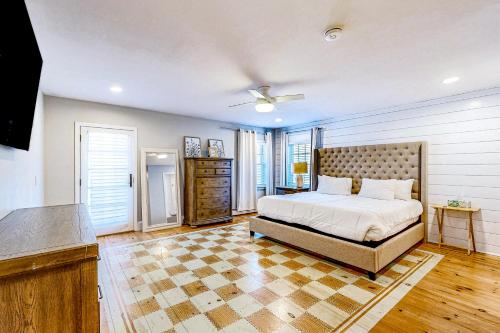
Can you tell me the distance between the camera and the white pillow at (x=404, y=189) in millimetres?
3943

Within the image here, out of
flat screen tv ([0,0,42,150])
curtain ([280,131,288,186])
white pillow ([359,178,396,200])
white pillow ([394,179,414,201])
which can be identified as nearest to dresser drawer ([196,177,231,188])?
curtain ([280,131,288,186])

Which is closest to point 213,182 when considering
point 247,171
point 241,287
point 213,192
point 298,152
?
point 213,192

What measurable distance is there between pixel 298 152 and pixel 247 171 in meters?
1.50

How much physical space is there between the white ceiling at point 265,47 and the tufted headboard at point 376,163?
1008 mm

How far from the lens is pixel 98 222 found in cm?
427

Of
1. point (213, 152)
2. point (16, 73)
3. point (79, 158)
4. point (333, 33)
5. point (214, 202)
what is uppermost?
point (333, 33)

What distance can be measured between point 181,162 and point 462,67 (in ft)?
15.9

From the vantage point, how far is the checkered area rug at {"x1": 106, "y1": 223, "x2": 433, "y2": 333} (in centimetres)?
195

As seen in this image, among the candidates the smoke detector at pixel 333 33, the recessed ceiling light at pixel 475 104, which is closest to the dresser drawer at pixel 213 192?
the smoke detector at pixel 333 33

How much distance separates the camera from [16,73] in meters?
1.46

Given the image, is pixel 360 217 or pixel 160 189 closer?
pixel 360 217

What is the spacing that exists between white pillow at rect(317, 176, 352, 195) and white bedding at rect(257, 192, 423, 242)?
0.99m

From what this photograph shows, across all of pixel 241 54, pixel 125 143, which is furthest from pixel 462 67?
pixel 125 143

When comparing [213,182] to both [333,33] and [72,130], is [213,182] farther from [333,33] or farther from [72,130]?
[333,33]
